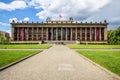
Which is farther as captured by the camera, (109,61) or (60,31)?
(60,31)

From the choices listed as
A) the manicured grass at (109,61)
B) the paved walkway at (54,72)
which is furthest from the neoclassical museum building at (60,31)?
the paved walkway at (54,72)

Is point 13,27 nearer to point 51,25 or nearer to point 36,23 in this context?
point 36,23

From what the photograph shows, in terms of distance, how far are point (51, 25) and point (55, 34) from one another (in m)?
10.4

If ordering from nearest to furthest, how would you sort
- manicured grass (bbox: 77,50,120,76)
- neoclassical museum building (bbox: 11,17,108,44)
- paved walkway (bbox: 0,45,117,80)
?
paved walkway (bbox: 0,45,117,80) < manicured grass (bbox: 77,50,120,76) < neoclassical museum building (bbox: 11,17,108,44)

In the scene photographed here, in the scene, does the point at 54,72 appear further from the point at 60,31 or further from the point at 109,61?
the point at 60,31

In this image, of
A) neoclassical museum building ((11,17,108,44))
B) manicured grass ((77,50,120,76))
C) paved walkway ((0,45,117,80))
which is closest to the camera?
paved walkway ((0,45,117,80))

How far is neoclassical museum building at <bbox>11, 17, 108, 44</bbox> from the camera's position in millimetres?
126688

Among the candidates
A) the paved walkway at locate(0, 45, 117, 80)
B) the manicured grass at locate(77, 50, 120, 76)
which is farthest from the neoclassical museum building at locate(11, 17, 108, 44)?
the paved walkway at locate(0, 45, 117, 80)

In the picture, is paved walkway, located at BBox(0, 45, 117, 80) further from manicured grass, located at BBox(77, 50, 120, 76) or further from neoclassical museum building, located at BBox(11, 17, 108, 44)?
neoclassical museum building, located at BBox(11, 17, 108, 44)

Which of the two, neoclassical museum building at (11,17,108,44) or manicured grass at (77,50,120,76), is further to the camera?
neoclassical museum building at (11,17,108,44)

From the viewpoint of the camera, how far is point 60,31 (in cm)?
13338

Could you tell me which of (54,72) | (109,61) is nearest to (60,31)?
(109,61)

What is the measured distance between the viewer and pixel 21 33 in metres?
127

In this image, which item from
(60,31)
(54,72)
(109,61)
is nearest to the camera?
(54,72)
